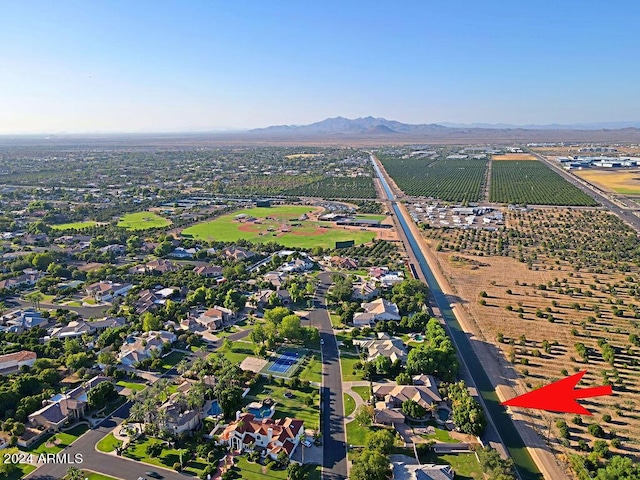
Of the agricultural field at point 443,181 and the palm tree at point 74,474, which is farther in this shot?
the agricultural field at point 443,181

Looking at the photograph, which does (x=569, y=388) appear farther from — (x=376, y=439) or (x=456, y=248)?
(x=456, y=248)

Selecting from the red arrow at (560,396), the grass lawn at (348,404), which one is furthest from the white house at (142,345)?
the red arrow at (560,396)

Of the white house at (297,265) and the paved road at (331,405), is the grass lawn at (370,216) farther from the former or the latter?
the paved road at (331,405)

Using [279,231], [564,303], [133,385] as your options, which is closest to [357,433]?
[133,385]

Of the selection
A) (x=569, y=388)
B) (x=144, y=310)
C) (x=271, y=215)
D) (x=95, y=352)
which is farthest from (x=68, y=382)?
(x=271, y=215)

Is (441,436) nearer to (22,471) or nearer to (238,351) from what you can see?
(238,351)

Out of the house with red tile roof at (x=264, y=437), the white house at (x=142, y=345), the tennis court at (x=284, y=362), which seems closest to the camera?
the house with red tile roof at (x=264, y=437)

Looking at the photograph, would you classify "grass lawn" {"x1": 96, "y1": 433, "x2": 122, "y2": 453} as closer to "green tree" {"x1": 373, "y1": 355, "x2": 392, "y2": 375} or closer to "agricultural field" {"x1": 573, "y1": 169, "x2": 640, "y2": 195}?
"green tree" {"x1": 373, "y1": 355, "x2": 392, "y2": 375}
